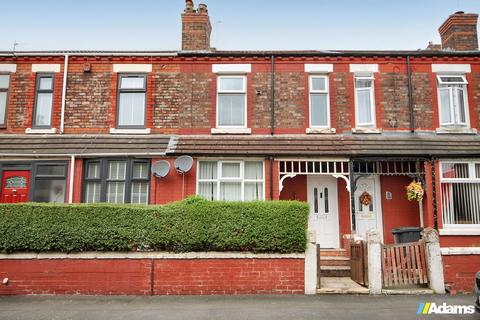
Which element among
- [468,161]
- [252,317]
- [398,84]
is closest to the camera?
[252,317]

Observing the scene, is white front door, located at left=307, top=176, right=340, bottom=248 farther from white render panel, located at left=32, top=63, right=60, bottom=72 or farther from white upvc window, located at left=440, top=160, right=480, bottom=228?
white render panel, located at left=32, top=63, right=60, bottom=72

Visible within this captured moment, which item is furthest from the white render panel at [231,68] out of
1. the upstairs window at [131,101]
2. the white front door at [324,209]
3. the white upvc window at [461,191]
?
the white upvc window at [461,191]

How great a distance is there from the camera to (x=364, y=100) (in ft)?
40.6

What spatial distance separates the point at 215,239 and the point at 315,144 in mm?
4880

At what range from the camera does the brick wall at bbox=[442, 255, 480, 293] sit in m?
8.31

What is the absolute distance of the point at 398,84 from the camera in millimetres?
12305

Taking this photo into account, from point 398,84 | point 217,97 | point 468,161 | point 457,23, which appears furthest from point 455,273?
point 457,23

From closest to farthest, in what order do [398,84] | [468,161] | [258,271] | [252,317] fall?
[252,317] → [258,271] → [468,161] → [398,84]

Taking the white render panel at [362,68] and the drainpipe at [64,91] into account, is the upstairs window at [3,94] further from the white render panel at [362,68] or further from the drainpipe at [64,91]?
the white render panel at [362,68]

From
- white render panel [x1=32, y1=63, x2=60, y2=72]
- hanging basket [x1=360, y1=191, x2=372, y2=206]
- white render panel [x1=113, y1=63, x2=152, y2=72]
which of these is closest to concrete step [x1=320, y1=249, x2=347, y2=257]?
hanging basket [x1=360, y1=191, x2=372, y2=206]

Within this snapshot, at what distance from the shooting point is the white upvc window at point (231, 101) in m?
12.3

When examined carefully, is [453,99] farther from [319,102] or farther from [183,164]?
[183,164]

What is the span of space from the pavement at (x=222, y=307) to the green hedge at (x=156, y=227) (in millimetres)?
1053

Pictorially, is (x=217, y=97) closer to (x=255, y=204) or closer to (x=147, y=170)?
(x=147, y=170)
